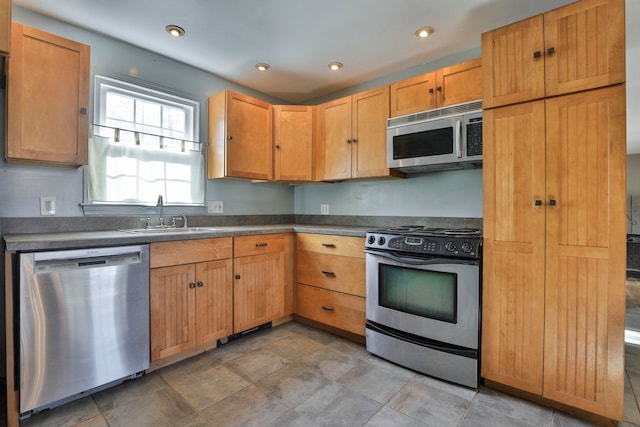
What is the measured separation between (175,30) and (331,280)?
2285mm

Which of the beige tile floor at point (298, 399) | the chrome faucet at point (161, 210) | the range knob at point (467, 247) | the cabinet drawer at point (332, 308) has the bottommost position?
the beige tile floor at point (298, 399)

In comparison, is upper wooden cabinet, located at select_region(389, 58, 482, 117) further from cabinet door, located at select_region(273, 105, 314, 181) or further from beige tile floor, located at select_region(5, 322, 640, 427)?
beige tile floor, located at select_region(5, 322, 640, 427)

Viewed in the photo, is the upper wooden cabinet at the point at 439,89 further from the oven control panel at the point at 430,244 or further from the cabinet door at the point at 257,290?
the cabinet door at the point at 257,290

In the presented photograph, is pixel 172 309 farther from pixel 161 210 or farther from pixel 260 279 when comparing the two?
pixel 161 210

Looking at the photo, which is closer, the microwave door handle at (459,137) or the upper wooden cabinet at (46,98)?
the upper wooden cabinet at (46,98)

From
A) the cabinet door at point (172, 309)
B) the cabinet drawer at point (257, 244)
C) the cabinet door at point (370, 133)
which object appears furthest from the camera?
the cabinet door at point (370, 133)

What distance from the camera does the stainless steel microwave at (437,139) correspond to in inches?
84.6

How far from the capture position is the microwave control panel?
2109 millimetres

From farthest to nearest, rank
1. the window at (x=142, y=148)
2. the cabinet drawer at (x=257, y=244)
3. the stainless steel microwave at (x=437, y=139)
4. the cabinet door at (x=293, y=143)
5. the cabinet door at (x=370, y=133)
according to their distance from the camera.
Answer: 1. the cabinet door at (x=293, y=143)
2. the cabinet door at (x=370, y=133)
3. the cabinet drawer at (x=257, y=244)
4. the window at (x=142, y=148)
5. the stainless steel microwave at (x=437, y=139)

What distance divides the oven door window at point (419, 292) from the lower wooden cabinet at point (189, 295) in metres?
1.22

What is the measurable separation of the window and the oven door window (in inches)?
73.1

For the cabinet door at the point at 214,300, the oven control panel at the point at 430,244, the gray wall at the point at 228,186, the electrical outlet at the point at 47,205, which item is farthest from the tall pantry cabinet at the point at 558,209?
the electrical outlet at the point at 47,205

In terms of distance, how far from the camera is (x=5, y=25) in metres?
1.43

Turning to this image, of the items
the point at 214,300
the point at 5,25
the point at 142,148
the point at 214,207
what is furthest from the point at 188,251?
the point at 5,25
